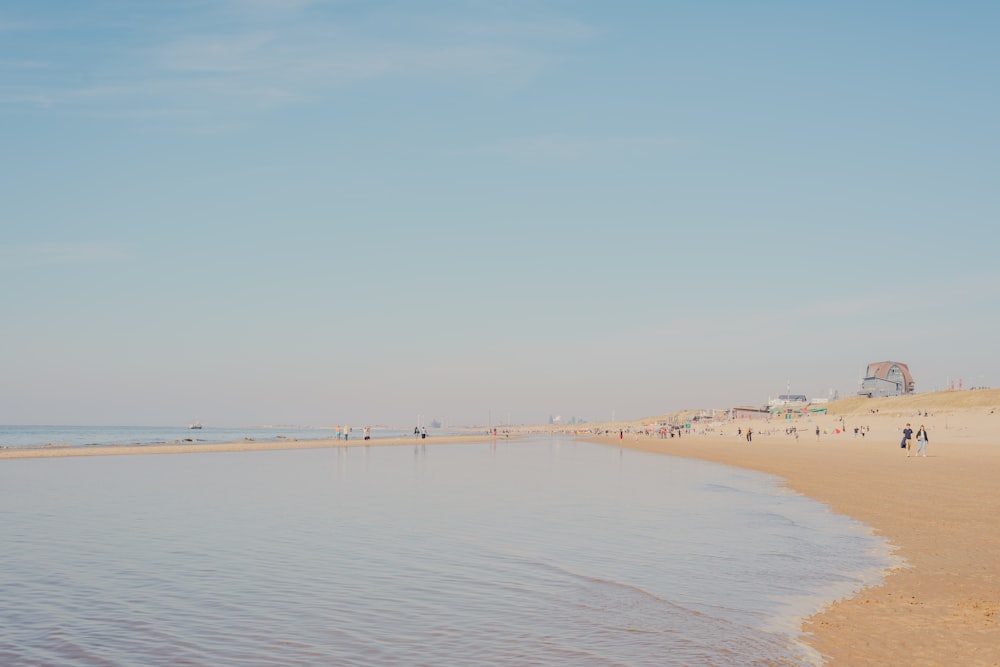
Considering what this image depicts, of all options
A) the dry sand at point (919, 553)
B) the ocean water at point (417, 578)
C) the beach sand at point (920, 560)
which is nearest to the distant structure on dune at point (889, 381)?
the dry sand at point (919, 553)

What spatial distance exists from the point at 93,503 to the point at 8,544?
885 centimetres

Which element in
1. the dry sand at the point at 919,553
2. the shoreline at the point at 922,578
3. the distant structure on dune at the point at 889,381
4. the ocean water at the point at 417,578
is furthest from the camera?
the distant structure on dune at the point at 889,381

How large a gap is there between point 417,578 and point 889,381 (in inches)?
7722

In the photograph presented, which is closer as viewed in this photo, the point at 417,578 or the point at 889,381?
the point at 417,578

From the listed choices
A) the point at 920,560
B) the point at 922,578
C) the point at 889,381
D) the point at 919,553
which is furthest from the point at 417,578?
the point at 889,381

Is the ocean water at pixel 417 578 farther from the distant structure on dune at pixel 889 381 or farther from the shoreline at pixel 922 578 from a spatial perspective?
the distant structure on dune at pixel 889 381

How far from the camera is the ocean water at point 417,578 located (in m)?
9.14

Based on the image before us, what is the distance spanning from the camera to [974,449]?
56688mm

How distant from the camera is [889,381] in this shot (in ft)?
606

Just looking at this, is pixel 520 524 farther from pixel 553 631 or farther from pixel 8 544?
pixel 8 544

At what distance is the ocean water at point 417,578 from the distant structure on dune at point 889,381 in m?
177

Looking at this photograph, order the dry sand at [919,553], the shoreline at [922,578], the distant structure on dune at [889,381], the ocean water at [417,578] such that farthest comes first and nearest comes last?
the distant structure on dune at [889,381]
the dry sand at [919,553]
the shoreline at [922,578]
the ocean water at [417,578]

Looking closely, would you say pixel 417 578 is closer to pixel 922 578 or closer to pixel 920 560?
pixel 922 578

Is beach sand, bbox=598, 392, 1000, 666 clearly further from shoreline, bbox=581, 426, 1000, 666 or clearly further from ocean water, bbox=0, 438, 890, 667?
ocean water, bbox=0, 438, 890, 667
